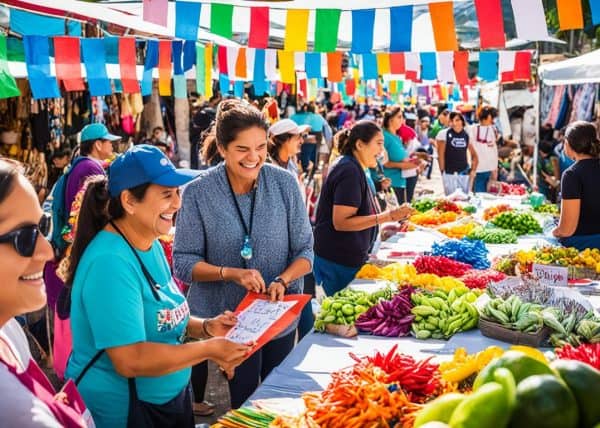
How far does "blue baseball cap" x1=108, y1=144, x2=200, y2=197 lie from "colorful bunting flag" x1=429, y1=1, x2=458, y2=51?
340 centimetres

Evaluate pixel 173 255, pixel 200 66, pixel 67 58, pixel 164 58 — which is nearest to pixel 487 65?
pixel 200 66

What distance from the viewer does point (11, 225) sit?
160cm

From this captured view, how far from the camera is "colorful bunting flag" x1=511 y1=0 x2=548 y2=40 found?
4.61m

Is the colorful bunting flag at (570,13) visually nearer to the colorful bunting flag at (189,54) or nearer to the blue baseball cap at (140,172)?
the blue baseball cap at (140,172)

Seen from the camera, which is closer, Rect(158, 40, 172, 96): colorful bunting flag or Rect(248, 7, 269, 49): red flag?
Rect(248, 7, 269, 49): red flag

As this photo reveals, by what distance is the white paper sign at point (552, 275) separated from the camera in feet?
14.3

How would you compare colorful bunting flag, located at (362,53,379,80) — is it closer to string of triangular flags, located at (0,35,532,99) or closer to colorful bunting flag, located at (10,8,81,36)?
string of triangular flags, located at (0,35,532,99)

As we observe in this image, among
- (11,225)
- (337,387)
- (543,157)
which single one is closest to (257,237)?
(337,387)

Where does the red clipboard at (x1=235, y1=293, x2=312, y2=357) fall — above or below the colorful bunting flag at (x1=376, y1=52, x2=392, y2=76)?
below

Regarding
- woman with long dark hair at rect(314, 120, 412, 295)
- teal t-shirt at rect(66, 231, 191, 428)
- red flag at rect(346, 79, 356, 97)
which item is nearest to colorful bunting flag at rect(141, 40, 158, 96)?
woman with long dark hair at rect(314, 120, 412, 295)

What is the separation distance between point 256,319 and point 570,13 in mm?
3016

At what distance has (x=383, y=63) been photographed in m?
10.7

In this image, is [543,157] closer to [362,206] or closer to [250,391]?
[362,206]

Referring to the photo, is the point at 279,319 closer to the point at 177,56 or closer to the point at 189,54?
the point at 189,54
